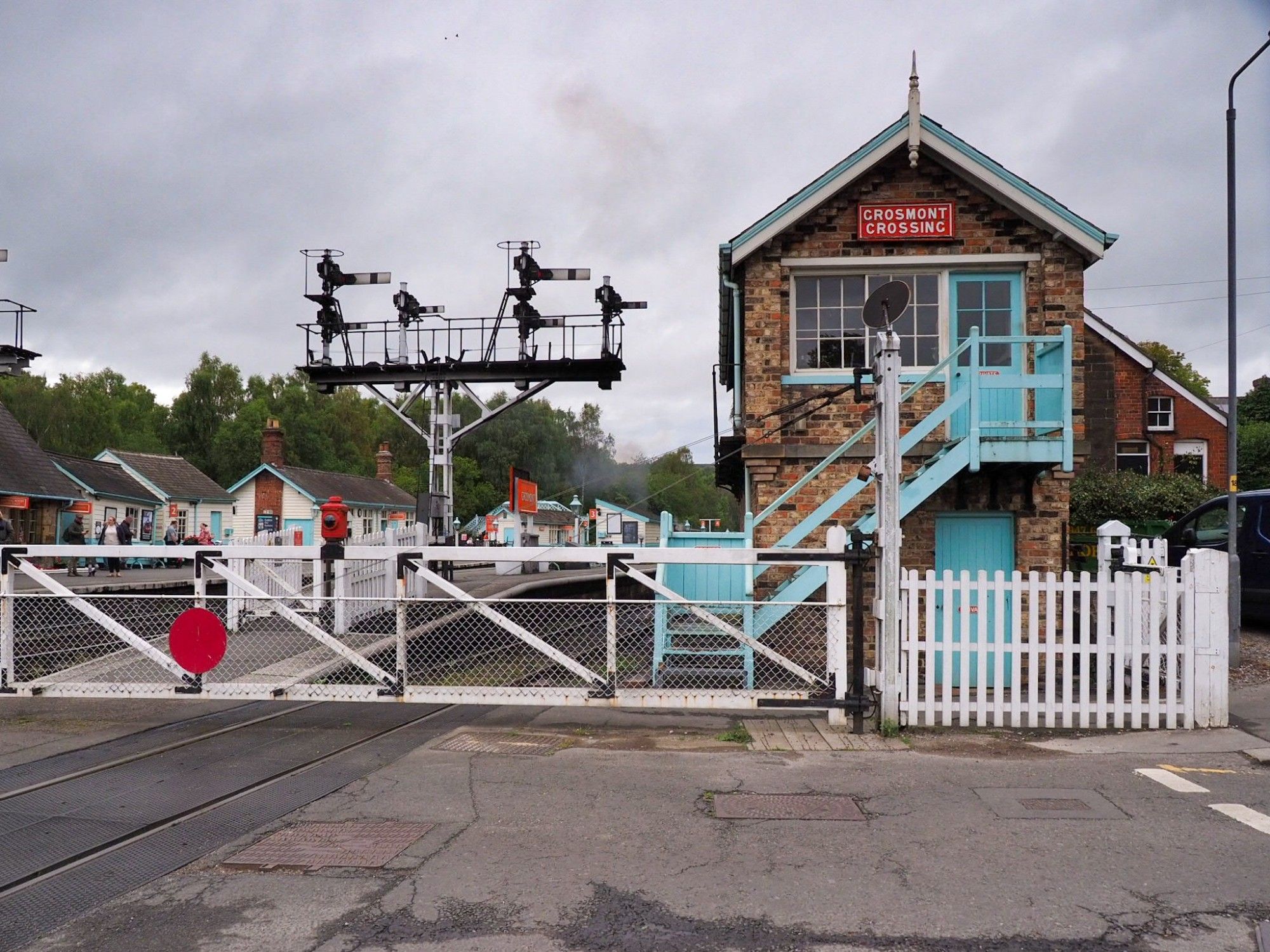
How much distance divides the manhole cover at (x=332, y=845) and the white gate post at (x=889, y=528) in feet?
13.5

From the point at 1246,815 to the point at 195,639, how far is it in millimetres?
7586

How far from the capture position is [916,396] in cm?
1251

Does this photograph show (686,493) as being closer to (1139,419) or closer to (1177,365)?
(1177,365)

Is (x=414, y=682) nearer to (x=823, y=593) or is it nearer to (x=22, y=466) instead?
(x=823, y=593)

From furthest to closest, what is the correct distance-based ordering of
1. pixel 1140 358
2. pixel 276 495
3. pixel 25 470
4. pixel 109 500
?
pixel 276 495 → pixel 109 500 → pixel 25 470 → pixel 1140 358

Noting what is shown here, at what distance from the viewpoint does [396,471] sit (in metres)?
86.6

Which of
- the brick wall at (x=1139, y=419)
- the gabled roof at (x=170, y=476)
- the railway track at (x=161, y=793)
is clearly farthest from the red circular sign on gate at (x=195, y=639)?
the gabled roof at (x=170, y=476)

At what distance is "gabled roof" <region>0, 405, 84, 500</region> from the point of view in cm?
3312

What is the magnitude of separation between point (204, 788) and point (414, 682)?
4007 mm

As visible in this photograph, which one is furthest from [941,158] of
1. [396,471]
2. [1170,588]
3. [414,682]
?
[396,471]

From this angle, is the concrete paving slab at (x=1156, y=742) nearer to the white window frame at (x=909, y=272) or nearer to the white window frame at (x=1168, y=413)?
the white window frame at (x=909, y=272)

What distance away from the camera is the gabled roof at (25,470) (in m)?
33.1

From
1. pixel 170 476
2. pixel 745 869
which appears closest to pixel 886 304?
pixel 745 869

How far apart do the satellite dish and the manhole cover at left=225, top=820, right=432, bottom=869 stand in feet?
18.0
